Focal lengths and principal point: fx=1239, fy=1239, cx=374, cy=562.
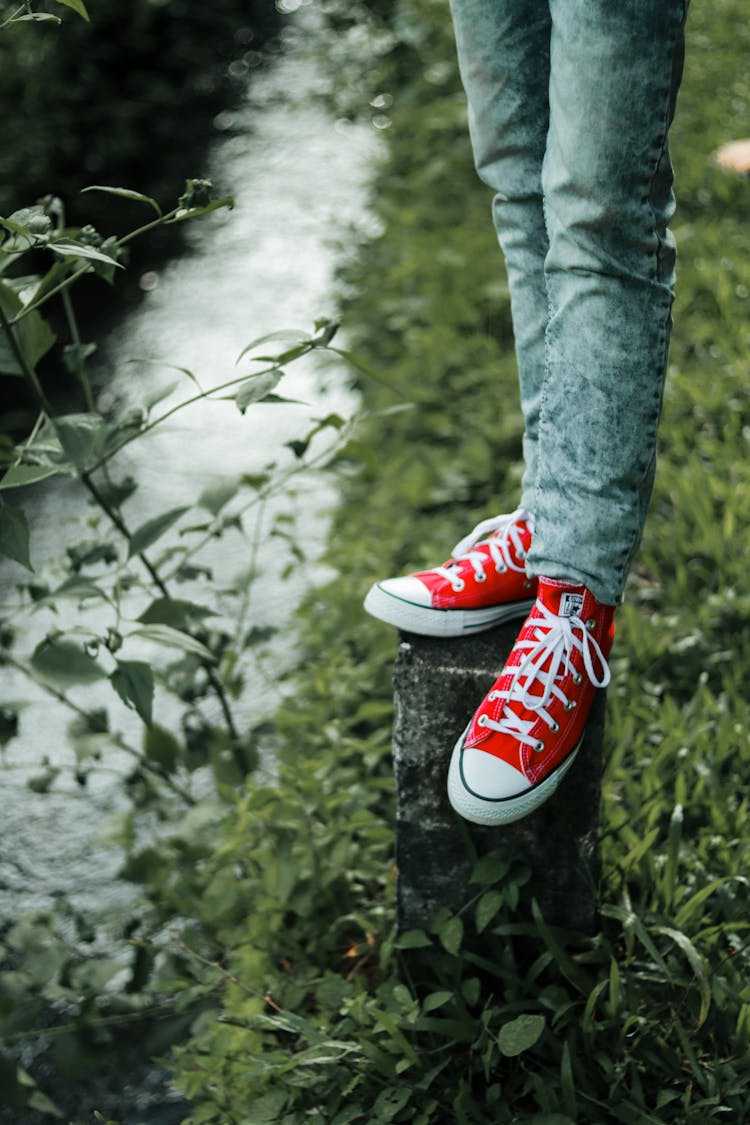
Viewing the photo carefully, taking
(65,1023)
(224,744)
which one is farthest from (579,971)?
(65,1023)

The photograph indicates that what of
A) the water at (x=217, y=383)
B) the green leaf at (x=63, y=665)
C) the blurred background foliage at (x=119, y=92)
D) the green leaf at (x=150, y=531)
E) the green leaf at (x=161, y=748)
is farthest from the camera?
the blurred background foliage at (x=119, y=92)

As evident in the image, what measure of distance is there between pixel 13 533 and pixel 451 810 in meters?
0.64

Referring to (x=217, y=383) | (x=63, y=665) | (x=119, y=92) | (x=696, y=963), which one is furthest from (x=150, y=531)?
(x=119, y=92)

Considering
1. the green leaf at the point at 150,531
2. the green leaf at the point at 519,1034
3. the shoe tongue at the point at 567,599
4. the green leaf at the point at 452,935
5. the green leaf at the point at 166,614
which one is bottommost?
the green leaf at the point at 452,935

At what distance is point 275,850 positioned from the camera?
1.89 m

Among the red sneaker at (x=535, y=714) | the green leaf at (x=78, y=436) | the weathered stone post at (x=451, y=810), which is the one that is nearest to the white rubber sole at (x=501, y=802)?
the red sneaker at (x=535, y=714)

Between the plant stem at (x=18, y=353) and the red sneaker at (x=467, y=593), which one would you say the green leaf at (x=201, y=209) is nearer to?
the plant stem at (x=18, y=353)

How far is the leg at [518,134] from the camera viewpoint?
147 cm

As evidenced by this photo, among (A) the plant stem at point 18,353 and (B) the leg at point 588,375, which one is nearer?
(B) the leg at point 588,375

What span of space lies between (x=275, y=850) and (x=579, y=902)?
508mm

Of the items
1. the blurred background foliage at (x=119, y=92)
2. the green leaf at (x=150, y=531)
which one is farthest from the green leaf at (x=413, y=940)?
the blurred background foliage at (x=119, y=92)

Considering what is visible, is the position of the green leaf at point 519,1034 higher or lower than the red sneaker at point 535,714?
lower

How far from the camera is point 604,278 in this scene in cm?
134

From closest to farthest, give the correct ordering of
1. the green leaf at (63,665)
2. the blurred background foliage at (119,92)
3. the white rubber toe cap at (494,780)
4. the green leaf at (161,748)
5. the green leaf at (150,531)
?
the white rubber toe cap at (494,780)
the green leaf at (63,665)
the green leaf at (150,531)
the green leaf at (161,748)
the blurred background foliage at (119,92)
